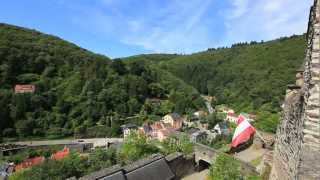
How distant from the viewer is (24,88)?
181ft

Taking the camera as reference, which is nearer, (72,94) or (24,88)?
(24,88)

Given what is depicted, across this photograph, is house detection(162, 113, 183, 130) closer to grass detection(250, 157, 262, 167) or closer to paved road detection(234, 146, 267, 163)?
paved road detection(234, 146, 267, 163)

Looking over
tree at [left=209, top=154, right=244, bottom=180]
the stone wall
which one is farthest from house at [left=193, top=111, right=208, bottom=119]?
tree at [left=209, top=154, right=244, bottom=180]

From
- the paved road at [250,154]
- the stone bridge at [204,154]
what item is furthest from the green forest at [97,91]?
the stone bridge at [204,154]

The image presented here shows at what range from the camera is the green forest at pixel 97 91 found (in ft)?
164

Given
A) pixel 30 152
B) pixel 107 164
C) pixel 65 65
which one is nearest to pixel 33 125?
pixel 30 152

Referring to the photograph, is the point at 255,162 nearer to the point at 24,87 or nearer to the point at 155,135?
the point at 155,135

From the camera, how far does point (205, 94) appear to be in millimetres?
95875

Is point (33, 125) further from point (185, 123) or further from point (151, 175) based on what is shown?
point (151, 175)

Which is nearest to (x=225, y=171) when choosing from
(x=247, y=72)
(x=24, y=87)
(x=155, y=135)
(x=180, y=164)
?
(x=180, y=164)

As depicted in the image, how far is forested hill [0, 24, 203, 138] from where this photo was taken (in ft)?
163

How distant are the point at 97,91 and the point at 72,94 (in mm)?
4951

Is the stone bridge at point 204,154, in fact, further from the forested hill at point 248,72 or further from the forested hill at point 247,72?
the forested hill at point 247,72

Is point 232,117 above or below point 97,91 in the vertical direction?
below
